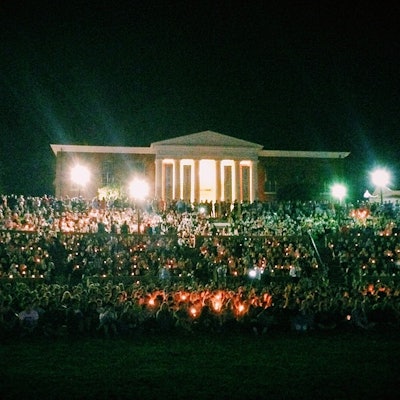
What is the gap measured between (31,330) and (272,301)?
633cm

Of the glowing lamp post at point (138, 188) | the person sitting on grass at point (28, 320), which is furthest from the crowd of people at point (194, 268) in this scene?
the glowing lamp post at point (138, 188)

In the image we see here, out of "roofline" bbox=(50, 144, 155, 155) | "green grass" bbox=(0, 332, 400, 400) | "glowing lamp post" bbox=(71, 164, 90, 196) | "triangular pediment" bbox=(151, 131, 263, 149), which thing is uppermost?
"triangular pediment" bbox=(151, 131, 263, 149)

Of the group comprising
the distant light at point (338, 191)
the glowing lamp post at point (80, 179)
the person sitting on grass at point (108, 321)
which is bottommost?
the person sitting on grass at point (108, 321)

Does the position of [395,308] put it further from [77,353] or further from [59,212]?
[59,212]

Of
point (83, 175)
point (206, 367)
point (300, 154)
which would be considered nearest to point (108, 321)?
point (206, 367)

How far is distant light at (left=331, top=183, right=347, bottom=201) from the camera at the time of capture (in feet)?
150

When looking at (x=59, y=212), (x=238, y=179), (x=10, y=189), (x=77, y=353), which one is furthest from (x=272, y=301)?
(x=10, y=189)

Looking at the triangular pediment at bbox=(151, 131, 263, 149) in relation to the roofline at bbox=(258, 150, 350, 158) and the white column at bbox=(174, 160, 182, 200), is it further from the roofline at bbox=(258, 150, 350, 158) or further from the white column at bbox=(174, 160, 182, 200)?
the roofline at bbox=(258, 150, 350, 158)

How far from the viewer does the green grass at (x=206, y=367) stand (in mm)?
8562

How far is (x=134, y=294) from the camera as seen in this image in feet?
48.2

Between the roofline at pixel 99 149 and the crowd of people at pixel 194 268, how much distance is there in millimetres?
17235

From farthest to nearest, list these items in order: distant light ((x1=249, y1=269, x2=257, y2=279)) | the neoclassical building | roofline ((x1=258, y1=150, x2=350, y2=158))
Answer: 1. roofline ((x1=258, y1=150, x2=350, y2=158))
2. the neoclassical building
3. distant light ((x1=249, y1=269, x2=257, y2=279))

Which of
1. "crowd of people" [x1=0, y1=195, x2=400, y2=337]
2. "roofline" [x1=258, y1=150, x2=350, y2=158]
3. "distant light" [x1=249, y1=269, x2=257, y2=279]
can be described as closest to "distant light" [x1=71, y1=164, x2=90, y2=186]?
"crowd of people" [x1=0, y1=195, x2=400, y2=337]

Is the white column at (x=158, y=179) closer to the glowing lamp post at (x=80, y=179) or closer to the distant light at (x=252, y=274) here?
the glowing lamp post at (x=80, y=179)
